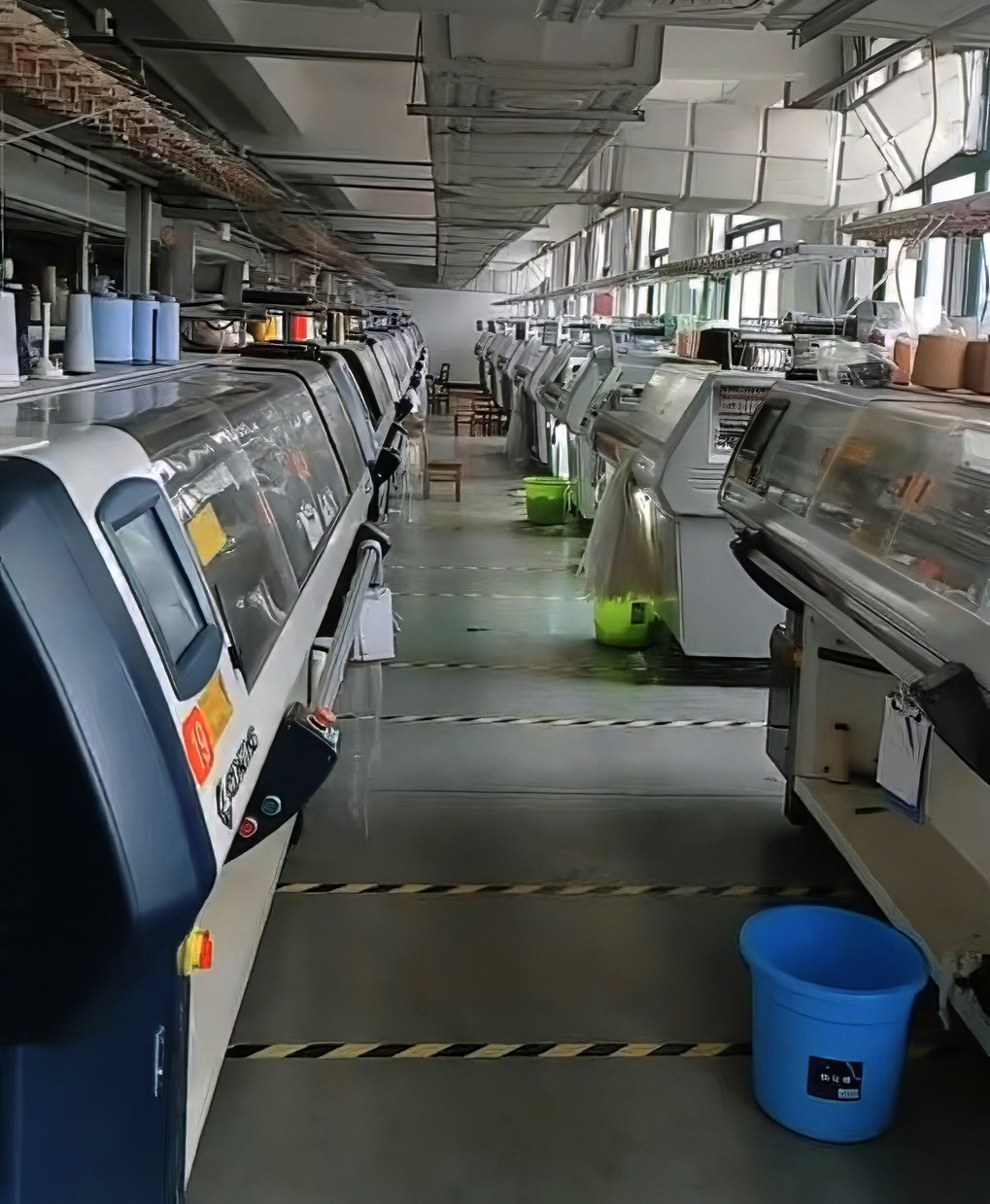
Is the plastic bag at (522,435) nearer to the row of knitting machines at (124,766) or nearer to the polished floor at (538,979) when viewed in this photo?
the polished floor at (538,979)

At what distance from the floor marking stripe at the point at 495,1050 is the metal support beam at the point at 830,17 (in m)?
2.24

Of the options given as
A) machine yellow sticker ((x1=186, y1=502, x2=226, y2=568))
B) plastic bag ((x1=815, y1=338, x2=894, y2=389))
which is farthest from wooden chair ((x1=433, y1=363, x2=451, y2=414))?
machine yellow sticker ((x1=186, y1=502, x2=226, y2=568))

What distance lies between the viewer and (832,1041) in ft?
6.72

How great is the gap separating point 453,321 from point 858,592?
90.8 feet

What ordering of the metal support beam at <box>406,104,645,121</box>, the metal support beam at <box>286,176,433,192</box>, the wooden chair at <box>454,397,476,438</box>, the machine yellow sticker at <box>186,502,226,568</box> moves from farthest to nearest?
the wooden chair at <box>454,397,476,438</box> → the metal support beam at <box>286,176,433,192</box> → the metal support beam at <box>406,104,645,121</box> → the machine yellow sticker at <box>186,502,226,568</box>

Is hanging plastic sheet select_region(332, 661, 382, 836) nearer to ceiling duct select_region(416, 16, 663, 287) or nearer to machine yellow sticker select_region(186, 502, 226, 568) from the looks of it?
machine yellow sticker select_region(186, 502, 226, 568)

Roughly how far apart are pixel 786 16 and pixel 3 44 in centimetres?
178

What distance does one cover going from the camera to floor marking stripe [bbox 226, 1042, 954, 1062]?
2.34 metres

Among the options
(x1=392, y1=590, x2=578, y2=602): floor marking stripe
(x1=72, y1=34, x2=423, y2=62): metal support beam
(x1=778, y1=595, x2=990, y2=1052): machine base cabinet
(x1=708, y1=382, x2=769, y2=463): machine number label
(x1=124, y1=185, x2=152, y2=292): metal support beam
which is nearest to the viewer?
(x1=778, y1=595, x2=990, y2=1052): machine base cabinet

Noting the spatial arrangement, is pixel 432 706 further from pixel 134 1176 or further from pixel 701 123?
pixel 701 123

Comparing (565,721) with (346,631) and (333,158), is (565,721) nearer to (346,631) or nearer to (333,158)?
(346,631)

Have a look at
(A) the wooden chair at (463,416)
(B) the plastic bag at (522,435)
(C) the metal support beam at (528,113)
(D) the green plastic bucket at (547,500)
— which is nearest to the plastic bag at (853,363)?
(C) the metal support beam at (528,113)

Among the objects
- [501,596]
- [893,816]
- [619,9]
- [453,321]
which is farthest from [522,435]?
[453,321]

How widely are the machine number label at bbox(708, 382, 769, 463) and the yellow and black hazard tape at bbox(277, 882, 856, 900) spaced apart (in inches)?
85.2
